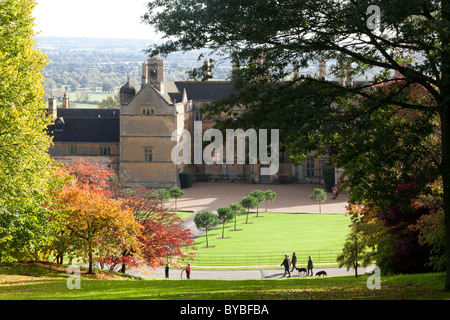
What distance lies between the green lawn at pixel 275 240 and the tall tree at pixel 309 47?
19.2 m

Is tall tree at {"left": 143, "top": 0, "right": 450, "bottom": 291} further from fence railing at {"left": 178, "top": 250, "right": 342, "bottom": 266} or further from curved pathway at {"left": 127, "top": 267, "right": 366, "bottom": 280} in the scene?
fence railing at {"left": 178, "top": 250, "right": 342, "bottom": 266}

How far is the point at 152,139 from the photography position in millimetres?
64000

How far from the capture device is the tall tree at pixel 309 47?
1461cm

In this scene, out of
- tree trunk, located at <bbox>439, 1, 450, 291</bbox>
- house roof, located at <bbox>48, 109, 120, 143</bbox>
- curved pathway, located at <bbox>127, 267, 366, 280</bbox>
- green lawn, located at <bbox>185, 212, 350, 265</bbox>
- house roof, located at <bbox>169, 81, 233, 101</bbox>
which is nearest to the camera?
tree trunk, located at <bbox>439, 1, 450, 291</bbox>

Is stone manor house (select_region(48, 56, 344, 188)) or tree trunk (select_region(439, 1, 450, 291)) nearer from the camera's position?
tree trunk (select_region(439, 1, 450, 291))

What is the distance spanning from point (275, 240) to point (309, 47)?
2493 cm

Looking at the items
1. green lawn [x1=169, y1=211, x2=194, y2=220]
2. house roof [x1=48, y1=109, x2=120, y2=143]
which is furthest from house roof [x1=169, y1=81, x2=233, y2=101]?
green lawn [x1=169, y1=211, x2=194, y2=220]

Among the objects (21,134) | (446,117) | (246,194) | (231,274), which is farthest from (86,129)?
(446,117)

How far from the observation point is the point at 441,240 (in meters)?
18.2

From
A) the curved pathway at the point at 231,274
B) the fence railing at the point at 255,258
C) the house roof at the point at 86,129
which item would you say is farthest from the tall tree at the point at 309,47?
the house roof at the point at 86,129

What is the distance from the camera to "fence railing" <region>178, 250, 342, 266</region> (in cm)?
3516

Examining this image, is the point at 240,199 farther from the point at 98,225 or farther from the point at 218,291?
the point at 218,291

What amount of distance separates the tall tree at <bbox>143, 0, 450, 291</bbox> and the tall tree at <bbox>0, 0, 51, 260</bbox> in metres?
4.42

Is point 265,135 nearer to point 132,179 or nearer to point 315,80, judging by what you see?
point 315,80
